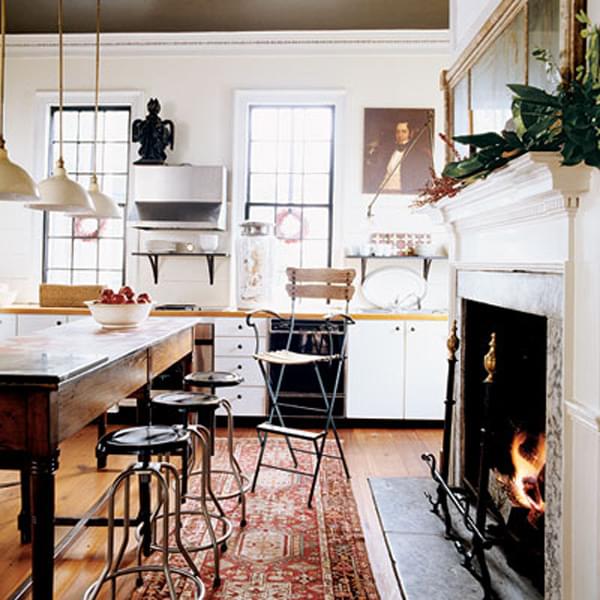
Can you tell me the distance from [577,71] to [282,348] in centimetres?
335

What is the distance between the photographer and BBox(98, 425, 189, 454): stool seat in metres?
2.02

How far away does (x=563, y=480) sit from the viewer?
71.2 inches

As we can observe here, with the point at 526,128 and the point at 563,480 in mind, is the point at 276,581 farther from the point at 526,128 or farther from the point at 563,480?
the point at 526,128

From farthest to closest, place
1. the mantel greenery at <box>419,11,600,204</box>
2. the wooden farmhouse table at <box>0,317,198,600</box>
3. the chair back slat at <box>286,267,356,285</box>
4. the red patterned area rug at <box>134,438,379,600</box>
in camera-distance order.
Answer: the chair back slat at <box>286,267,356,285</box> < the red patterned area rug at <box>134,438,379,600</box> < the wooden farmhouse table at <box>0,317,198,600</box> < the mantel greenery at <box>419,11,600,204</box>

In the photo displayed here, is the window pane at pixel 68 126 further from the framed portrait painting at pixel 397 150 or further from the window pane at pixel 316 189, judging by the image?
the framed portrait painting at pixel 397 150

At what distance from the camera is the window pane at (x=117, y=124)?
5.52 m

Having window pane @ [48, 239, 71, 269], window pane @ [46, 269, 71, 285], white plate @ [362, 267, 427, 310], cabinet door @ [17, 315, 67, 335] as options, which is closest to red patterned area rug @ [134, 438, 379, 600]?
white plate @ [362, 267, 427, 310]

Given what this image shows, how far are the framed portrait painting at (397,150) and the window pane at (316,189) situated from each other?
0.39 metres

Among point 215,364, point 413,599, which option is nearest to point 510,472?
point 413,599

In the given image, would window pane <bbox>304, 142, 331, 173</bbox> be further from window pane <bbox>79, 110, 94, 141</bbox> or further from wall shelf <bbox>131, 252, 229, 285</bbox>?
window pane <bbox>79, 110, 94, 141</bbox>

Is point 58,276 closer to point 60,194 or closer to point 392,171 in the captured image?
point 60,194

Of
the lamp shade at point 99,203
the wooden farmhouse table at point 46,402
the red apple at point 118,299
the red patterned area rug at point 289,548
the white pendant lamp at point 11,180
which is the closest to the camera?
the wooden farmhouse table at point 46,402

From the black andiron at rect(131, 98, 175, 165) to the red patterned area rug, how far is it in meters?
2.97

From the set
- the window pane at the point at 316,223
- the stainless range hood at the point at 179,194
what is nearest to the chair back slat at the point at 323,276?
the stainless range hood at the point at 179,194
